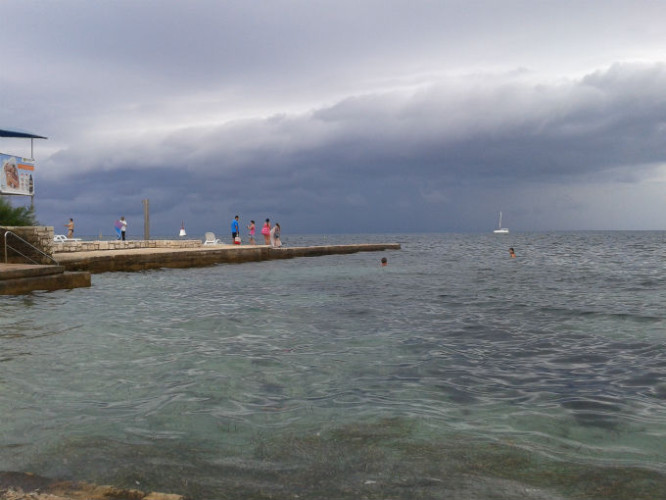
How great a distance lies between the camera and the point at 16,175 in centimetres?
2347

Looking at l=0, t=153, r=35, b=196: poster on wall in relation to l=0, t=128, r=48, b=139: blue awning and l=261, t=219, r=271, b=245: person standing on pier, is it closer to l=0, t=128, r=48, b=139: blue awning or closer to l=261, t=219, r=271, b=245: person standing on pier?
l=0, t=128, r=48, b=139: blue awning

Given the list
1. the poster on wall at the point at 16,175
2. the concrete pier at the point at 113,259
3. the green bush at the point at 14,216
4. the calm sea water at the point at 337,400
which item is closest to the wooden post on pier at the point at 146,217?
the concrete pier at the point at 113,259

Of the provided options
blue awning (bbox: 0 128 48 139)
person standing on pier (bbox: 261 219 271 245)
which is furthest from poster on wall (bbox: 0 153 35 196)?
person standing on pier (bbox: 261 219 271 245)

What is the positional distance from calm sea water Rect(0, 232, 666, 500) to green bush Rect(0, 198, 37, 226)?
6.62 m

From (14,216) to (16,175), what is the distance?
8000 millimetres

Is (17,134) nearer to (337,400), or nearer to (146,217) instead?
(146,217)

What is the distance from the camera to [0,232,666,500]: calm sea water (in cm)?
331

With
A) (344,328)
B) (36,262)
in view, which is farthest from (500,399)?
(36,262)

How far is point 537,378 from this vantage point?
5.92 metres

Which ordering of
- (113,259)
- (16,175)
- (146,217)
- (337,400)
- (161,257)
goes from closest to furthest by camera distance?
(337,400), (113,259), (161,257), (16,175), (146,217)

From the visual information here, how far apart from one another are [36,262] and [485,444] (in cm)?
1448

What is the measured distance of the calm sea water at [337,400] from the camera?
10.8 ft

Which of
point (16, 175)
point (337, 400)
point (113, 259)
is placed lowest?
point (337, 400)

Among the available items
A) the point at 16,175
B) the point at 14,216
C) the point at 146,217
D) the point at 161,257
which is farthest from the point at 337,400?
the point at 146,217
